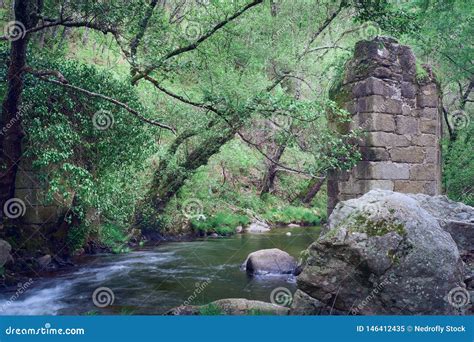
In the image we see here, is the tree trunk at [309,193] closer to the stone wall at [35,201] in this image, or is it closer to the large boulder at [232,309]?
the stone wall at [35,201]

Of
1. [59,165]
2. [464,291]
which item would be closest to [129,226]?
[59,165]

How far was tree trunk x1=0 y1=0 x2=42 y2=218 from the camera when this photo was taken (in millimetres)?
8742

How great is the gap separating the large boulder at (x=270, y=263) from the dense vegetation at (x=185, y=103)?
2.16 m

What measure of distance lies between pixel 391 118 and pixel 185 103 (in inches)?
294

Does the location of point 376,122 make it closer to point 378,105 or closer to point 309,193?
point 378,105

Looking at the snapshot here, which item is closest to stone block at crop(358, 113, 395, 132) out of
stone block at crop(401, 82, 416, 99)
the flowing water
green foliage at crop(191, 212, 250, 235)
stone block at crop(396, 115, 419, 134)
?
stone block at crop(396, 115, 419, 134)

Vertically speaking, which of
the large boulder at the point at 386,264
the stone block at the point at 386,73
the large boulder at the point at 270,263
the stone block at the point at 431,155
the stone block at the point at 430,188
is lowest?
the large boulder at the point at 270,263

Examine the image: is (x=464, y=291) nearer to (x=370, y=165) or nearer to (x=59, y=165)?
(x=370, y=165)

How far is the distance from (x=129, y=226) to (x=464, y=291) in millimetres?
11262

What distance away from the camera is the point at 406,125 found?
351 inches

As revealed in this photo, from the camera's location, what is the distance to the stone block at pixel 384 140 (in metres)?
8.65

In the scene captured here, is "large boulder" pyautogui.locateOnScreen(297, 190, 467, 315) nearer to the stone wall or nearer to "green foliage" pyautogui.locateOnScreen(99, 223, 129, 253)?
the stone wall

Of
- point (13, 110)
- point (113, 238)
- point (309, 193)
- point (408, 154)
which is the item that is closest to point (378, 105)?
point (408, 154)

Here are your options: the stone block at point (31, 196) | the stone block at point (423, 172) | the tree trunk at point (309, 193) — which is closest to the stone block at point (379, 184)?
the stone block at point (423, 172)
